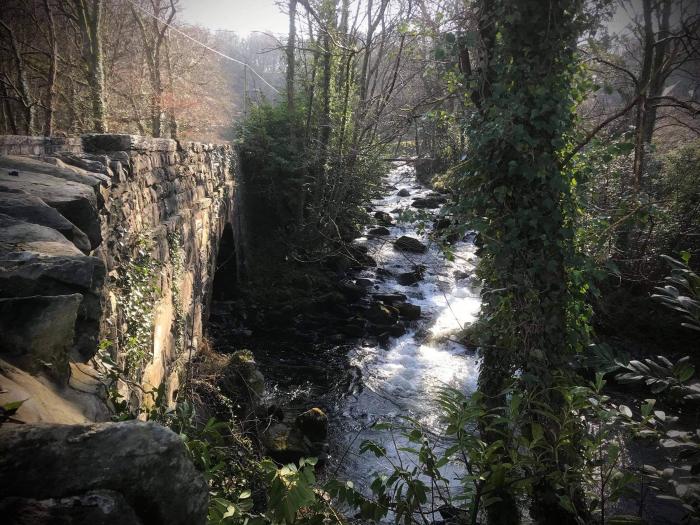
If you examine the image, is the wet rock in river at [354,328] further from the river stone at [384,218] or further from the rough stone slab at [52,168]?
the rough stone slab at [52,168]

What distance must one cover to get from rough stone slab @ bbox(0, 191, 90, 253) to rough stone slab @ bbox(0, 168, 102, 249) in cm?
7

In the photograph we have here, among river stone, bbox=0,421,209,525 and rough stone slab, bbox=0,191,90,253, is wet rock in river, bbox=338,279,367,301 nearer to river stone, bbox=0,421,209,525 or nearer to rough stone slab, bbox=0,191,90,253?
rough stone slab, bbox=0,191,90,253

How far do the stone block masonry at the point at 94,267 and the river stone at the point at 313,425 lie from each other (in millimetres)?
1509

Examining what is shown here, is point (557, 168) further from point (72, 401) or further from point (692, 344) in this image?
point (692, 344)

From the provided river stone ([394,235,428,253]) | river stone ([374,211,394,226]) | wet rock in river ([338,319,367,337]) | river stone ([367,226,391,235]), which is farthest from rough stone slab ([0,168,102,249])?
river stone ([374,211,394,226])

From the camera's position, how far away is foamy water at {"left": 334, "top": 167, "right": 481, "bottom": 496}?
202 inches

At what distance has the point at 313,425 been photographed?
5.12 meters

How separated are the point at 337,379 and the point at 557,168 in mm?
4675

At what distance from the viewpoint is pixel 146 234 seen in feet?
11.6

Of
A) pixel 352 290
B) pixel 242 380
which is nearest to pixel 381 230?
pixel 352 290

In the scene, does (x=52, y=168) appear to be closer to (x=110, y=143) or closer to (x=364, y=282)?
(x=110, y=143)

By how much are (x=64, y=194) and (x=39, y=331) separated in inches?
46.4

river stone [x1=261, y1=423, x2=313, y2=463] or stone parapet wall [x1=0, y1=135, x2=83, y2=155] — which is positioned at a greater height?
stone parapet wall [x1=0, y1=135, x2=83, y2=155]

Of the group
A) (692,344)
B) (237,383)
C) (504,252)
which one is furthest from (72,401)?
(692,344)
